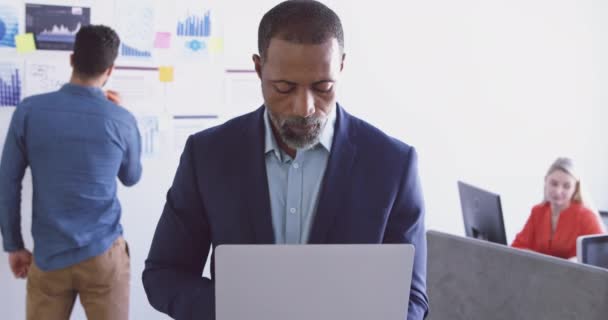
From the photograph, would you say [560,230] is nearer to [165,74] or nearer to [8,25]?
[165,74]

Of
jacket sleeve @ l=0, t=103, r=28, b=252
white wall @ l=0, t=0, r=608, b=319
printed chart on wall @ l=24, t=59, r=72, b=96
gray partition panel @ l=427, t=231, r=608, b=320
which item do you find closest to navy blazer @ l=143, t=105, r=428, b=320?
gray partition panel @ l=427, t=231, r=608, b=320

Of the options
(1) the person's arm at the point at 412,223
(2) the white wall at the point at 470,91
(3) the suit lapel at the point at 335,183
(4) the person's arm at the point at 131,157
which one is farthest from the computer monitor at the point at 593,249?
(2) the white wall at the point at 470,91

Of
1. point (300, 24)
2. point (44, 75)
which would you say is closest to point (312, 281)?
point (300, 24)

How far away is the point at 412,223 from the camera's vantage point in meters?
1.36

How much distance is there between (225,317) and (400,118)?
10.8 ft

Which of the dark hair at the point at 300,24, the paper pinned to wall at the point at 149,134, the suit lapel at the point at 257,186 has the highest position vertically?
the dark hair at the point at 300,24

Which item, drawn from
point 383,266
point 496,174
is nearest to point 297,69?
point 383,266

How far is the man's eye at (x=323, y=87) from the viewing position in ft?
4.16

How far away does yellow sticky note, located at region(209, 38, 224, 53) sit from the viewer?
12.0 feet

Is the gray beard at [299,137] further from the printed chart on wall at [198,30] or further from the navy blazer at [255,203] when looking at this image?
the printed chart on wall at [198,30]

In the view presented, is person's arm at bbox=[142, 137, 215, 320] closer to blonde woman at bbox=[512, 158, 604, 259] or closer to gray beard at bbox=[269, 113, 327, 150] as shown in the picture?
gray beard at bbox=[269, 113, 327, 150]

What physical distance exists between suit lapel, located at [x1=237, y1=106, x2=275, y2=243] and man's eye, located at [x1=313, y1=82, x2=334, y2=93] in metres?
0.19

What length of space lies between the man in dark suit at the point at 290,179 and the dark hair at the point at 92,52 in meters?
1.44

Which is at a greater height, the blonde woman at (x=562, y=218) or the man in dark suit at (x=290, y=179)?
the man in dark suit at (x=290, y=179)
